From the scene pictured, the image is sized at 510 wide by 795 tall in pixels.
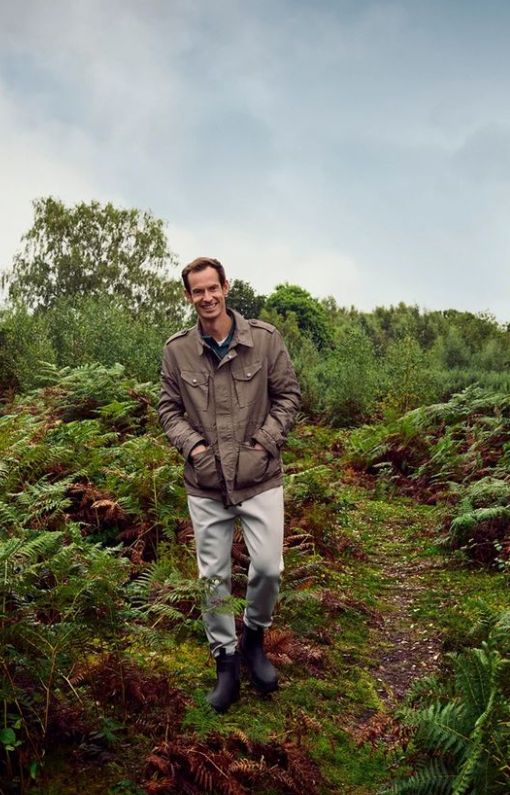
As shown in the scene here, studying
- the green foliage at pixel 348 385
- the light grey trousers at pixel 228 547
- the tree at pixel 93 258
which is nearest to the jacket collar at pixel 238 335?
the light grey trousers at pixel 228 547

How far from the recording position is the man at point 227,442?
4332 millimetres

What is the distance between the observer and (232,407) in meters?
4.41

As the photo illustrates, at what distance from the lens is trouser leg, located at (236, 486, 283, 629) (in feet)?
14.4

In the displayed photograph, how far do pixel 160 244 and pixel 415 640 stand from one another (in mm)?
53153

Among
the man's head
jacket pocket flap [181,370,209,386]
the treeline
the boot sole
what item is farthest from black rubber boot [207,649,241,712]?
the treeline

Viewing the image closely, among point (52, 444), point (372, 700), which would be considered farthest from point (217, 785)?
point (52, 444)

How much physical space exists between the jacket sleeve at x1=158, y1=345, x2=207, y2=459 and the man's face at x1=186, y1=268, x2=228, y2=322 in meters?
0.34

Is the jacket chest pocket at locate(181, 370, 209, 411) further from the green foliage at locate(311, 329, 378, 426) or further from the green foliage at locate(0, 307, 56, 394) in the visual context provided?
the green foliage at locate(0, 307, 56, 394)

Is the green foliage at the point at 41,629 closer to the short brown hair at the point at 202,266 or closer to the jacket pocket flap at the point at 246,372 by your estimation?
the jacket pocket flap at the point at 246,372

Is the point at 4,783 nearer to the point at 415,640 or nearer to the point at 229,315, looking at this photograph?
the point at 229,315

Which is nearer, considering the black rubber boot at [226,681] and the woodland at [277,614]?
the woodland at [277,614]

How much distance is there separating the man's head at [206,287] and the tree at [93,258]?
48.9m

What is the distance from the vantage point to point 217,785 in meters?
3.38

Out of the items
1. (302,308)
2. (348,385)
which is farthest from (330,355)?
(302,308)
